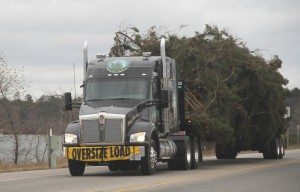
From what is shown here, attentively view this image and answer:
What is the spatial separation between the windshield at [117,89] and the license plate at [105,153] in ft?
5.77

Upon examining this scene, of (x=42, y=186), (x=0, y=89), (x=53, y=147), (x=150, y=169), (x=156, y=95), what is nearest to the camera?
(x=42, y=186)

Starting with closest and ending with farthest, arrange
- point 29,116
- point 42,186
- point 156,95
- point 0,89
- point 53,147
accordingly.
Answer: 1. point 42,186
2. point 156,95
3. point 53,147
4. point 0,89
5. point 29,116

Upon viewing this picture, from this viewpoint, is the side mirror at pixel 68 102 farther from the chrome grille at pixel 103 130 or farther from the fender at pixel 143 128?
the fender at pixel 143 128

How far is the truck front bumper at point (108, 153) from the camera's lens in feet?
60.2

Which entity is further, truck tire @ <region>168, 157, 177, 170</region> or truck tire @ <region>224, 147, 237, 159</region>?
truck tire @ <region>224, 147, 237, 159</region>

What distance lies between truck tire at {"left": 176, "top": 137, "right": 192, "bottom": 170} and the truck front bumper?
3679 millimetres

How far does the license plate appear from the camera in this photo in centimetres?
1836

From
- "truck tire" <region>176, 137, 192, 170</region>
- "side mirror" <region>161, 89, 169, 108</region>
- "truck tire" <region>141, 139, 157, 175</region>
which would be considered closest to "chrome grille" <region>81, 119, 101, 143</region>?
"truck tire" <region>141, 139, 157, 175</region>

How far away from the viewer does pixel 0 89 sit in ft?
107

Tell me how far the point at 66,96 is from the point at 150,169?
3.37 metres

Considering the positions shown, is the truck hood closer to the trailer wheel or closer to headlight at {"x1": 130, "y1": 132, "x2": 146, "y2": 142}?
headlight at {"x1": 130, "y1": 132, "x2": 146, "y2": 142}

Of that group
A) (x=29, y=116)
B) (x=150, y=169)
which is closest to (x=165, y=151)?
(x=150, y=169)

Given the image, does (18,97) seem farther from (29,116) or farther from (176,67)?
(176,67)

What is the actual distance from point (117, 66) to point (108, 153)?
116 inches
